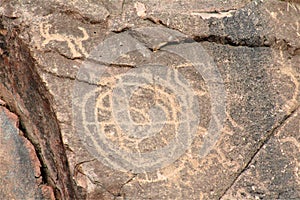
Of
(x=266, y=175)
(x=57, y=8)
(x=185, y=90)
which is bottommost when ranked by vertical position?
(x=266, y=175)

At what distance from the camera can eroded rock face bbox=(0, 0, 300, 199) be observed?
3.43m

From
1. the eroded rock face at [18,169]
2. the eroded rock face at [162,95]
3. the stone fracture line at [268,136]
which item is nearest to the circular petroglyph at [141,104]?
the eroded rock face at [162,95]

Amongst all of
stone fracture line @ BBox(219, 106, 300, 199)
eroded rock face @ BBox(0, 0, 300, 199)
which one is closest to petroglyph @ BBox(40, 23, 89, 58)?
eroded rock face @ BBox(0, 0, 300, 199)

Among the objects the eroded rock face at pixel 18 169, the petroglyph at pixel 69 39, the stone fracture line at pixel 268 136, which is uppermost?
the petroglyph at pixel 69 39

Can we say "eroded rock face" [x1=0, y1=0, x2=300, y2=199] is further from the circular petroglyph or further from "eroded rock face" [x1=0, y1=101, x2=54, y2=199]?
"eroded rock face" [x1=0, y1=101, x2=54, y2=199]

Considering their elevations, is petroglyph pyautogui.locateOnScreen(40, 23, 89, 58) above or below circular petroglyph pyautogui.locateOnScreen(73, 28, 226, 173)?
above

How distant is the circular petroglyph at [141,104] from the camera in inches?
135

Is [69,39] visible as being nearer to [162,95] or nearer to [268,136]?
[162,95]

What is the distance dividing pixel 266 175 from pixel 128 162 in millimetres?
503

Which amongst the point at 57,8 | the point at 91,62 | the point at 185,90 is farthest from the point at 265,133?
the point at 57,8

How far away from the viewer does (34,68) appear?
3.52m

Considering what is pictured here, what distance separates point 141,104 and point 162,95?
88 mm

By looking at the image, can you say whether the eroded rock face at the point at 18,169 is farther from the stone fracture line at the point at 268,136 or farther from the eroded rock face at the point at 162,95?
the stone fracture line at the point at 268,136

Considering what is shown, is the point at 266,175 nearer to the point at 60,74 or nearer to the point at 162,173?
the point at 162,173
